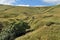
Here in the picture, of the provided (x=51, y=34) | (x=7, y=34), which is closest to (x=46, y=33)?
(x=51, y=34)

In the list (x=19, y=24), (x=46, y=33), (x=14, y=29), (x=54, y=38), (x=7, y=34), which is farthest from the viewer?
(x=19, y=24)

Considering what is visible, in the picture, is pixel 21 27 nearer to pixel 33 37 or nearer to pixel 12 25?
pixel 12 25

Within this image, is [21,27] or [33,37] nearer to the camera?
[33,37]

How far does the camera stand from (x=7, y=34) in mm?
70250

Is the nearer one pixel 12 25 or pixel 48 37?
pixel 48 37

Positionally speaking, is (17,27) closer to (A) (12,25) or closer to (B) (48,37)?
(A) (12,25)

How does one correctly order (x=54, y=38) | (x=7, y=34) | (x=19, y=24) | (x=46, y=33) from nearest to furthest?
(x=54, y=38) → (x=46, y=33) → (x=7, y=34) → (x=19, y=24)

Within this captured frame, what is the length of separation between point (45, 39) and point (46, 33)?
397 cm

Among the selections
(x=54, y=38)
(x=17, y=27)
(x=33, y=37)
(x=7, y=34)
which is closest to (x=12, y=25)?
(x=17, y=27)

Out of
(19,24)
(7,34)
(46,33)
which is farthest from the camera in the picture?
(19,24)

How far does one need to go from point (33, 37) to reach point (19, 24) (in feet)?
75.6

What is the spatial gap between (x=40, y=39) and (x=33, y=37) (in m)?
2.63

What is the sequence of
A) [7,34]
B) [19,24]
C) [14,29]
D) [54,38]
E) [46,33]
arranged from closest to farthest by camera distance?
[54,38]
[46,33]
[7,34]
[14,29]
[19,24]

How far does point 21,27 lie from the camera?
80.8m
